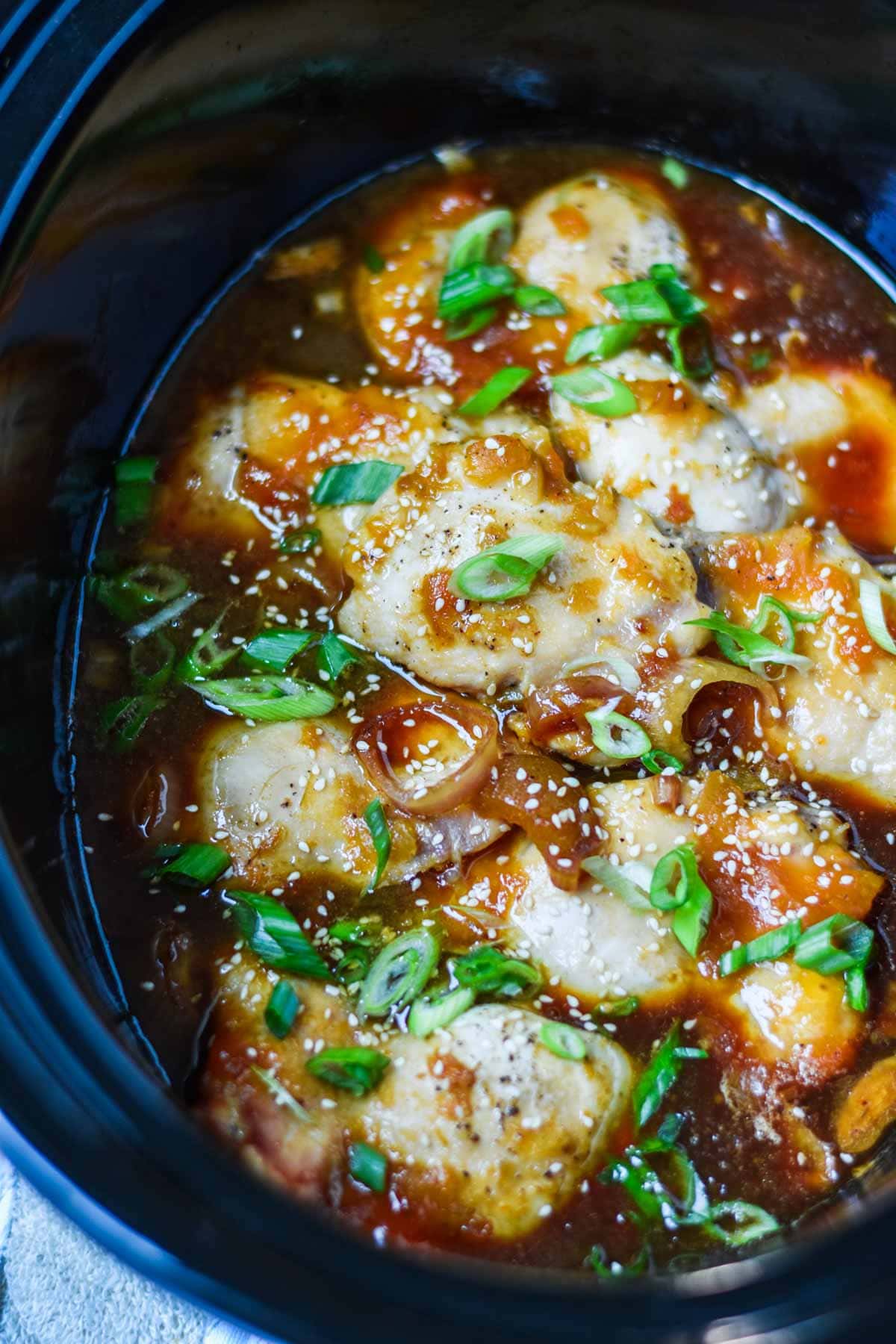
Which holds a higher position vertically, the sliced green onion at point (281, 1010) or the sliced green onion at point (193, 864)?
the sliced green onion at point (193, 864)

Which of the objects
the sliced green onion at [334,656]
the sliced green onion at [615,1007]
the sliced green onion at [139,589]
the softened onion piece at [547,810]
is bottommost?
the sliced green onion at [615,1007]

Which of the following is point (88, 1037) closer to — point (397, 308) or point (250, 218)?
point (397, 308)

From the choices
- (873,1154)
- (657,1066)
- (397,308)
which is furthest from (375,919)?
(397,308)

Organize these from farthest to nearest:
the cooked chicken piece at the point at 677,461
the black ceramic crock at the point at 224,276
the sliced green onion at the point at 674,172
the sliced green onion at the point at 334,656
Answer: the sliced green onion at the point at 674,172 < the cooked chicken piece at the point at 677,461 < the sliced green onion at the point at 334,656 < the black ceramic crock at the point at 224,276

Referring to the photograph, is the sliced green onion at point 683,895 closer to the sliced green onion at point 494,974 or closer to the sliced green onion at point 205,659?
the sliced green onion at point 494,974

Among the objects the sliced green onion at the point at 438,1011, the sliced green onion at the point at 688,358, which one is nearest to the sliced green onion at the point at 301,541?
the sliced green onion at the point at 688,358

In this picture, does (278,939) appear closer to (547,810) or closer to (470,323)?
(547,810)

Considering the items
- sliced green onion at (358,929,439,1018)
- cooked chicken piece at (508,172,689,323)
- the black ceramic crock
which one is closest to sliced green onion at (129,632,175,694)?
A: the black ceramic crock
